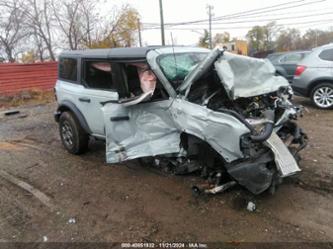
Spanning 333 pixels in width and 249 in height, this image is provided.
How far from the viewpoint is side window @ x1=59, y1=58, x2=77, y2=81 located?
5347mm

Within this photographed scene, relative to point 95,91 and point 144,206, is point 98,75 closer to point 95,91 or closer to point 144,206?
point 95,91

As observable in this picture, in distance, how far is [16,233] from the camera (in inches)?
130

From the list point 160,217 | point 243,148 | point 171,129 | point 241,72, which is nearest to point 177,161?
point 171,129

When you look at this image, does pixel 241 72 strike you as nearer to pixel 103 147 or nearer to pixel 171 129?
pixel 171 129

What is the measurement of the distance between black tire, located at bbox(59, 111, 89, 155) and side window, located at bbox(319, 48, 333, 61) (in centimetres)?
632

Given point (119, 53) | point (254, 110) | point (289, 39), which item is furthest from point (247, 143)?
point (289, 39)

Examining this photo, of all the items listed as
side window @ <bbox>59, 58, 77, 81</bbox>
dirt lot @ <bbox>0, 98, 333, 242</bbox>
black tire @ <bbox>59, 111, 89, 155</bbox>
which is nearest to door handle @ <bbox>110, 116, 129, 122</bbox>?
dirt lot @ <bbox>0, 98, 333, 242</bbox>

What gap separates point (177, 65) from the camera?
163 inches

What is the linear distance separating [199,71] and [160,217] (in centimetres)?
170

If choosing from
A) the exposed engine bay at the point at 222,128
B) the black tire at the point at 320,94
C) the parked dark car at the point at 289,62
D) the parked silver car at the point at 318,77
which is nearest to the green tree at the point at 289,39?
the parked dark car at the point at 289,62

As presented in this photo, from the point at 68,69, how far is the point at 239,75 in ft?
10.6

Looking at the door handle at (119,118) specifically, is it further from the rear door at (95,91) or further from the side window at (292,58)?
the side window at (292,58)

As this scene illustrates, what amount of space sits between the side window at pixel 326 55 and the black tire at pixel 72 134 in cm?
632

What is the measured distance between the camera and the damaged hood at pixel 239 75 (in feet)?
11.5
